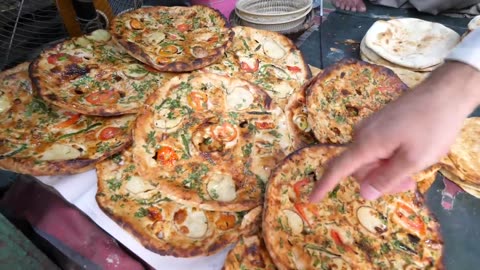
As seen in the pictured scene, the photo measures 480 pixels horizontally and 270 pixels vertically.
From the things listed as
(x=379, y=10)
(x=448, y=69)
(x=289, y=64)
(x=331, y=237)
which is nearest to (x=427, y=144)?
(x=448, y=69)

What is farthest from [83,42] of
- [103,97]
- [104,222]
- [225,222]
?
[225,222]

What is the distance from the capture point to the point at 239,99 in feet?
7.65

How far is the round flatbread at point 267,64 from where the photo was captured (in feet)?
8.52

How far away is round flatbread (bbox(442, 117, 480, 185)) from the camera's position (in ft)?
7.14

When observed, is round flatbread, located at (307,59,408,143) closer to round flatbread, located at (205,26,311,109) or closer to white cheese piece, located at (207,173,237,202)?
round flatbread, located at (205,26,311,109)

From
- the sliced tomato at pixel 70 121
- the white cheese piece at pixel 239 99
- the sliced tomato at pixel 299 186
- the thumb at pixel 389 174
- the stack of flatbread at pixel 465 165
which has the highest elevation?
the thumb at pixel 389 174

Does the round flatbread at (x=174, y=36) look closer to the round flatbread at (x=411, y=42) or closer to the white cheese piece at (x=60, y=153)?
the white cheese piece at (x=60, y=153)

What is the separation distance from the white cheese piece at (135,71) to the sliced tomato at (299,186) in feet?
4.44

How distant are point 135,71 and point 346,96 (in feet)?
4.71

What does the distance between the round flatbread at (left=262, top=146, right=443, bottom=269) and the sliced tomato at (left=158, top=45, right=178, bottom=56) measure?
49.3 inches

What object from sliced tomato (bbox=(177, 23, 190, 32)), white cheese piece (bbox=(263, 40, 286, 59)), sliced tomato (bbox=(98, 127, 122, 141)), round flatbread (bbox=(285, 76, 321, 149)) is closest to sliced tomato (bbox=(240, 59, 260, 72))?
white cheese piece (bbox=(263, 40, 286, 59))

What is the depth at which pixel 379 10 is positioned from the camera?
15.0 ft

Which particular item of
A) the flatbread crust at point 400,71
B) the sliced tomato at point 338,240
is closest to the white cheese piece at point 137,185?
the sliced tomato at point 338,240

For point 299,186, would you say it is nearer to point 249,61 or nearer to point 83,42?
point 249,61
